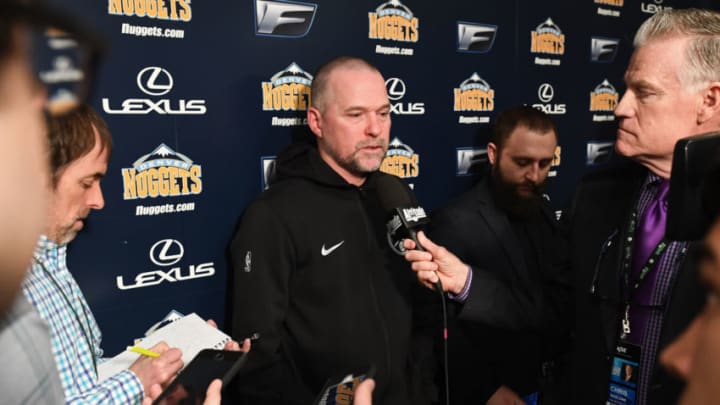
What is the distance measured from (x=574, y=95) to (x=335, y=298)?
2.10m

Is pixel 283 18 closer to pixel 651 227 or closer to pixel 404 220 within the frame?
pixel 404 220

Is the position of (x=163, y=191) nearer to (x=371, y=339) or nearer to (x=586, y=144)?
(x=371, y=339)

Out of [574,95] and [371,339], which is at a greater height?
[574,95]

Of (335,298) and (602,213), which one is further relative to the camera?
(335,298)

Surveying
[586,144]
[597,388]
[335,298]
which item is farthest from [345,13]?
[586,144]

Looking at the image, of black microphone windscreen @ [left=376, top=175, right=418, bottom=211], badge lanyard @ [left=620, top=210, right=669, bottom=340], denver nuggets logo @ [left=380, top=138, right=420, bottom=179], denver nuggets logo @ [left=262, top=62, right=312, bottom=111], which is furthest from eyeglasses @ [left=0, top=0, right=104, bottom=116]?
denver nuggets logo @ [left=380, top=138, right=420, bottom=179]

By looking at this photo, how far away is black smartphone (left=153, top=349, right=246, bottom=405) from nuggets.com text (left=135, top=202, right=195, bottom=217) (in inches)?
24.5

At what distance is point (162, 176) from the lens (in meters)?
1.64

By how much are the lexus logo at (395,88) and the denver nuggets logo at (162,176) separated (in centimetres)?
89

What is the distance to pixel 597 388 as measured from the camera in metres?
1.23

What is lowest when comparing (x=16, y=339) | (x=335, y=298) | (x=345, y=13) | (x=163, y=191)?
(x=335, y=298)

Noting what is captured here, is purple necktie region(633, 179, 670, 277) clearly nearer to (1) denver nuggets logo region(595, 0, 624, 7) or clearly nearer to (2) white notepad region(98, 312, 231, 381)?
(2) white notepad region(98, 312, 231, 381)

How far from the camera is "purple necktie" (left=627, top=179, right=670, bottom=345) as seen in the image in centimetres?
112

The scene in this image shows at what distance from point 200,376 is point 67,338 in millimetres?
280
